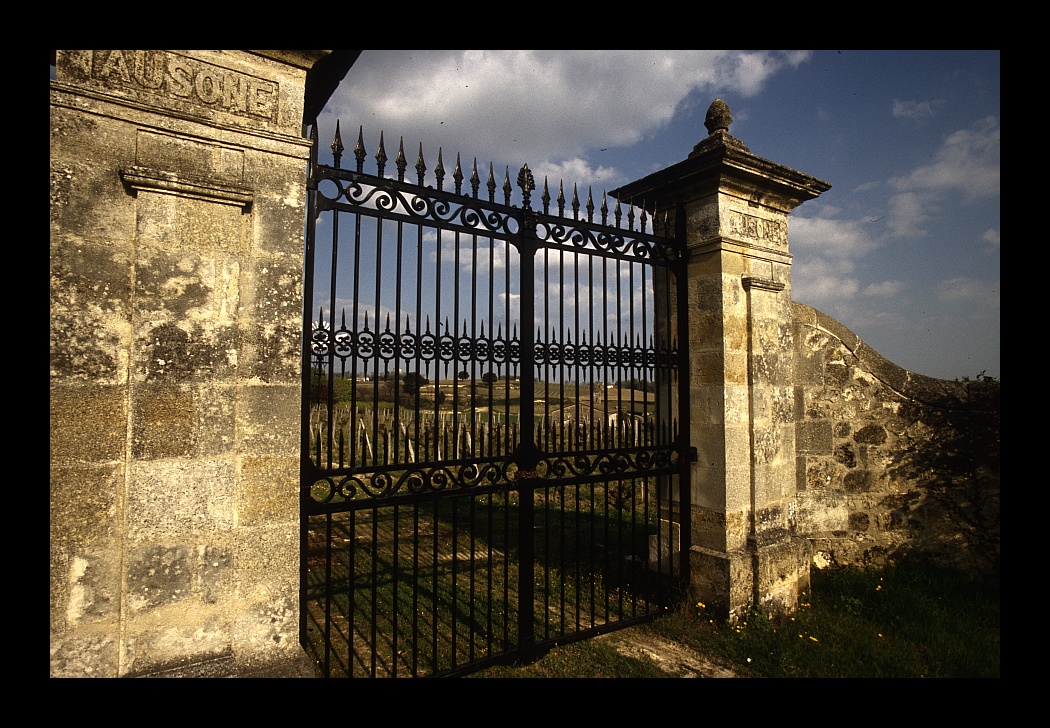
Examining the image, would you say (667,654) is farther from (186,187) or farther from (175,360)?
(186,187)

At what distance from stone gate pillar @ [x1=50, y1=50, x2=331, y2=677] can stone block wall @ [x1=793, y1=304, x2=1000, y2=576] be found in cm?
456

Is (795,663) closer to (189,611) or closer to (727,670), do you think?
(727,670)

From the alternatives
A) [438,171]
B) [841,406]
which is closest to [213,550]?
[438,171]

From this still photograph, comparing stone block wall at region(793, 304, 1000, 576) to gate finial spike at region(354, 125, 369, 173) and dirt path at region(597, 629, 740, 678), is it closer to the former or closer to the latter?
dirt path at region(597, 629, 740, 678)

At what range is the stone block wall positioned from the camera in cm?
482

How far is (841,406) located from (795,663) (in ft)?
8.47

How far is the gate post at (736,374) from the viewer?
13.8 feet

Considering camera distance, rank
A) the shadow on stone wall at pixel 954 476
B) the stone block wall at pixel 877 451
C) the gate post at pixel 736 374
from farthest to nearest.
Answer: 1. the stone block wall at pixel 877 451
2. the shadow on stone wall at pixel 954 476
3. the gate post at pixel 736 374

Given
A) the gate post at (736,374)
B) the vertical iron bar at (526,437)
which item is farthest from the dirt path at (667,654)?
the vertical iron bar at (526,437)

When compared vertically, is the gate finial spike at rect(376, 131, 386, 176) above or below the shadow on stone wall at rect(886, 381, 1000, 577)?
above

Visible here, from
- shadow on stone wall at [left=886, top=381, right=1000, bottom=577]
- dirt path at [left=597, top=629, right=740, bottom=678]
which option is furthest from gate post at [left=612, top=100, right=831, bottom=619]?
shadow on stone wall at [left=886, top=381, right=1000, bottom=577]

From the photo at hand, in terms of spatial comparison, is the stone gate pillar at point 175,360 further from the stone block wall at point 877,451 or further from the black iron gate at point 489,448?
the stone block wall at point 877,451

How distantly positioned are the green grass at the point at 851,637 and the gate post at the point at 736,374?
0.24 meters

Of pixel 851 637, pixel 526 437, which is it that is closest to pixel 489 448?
pixel 526 437
